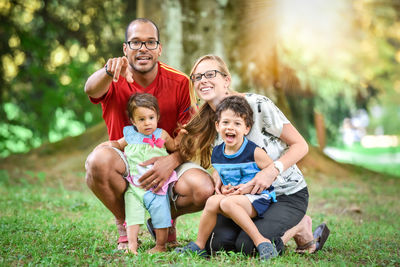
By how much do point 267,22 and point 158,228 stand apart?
20.6ft

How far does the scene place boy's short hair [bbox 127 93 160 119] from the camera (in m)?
3.58

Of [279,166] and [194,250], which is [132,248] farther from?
[279,166]

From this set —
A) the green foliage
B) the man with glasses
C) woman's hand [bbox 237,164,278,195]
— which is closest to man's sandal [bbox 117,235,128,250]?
the man with glasses

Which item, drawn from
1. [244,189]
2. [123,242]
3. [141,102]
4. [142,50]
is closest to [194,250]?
[244,189]

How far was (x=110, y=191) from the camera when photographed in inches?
142

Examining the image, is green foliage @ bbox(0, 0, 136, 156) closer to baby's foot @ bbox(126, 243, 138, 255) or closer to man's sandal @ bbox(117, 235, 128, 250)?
man's sandal @ bbox(117, 235, 128, 250)

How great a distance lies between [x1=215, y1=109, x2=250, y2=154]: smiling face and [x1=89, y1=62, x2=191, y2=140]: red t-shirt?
690 millimetres

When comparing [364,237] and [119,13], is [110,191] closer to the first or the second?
[364,237]

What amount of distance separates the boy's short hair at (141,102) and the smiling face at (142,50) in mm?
325

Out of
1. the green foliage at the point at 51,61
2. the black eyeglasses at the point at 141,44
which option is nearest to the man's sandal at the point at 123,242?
the black eyeglasses at the point at 141,44

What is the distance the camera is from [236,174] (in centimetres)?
337

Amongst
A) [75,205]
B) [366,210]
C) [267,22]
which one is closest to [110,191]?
[75,205]

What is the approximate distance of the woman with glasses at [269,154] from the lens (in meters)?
3.33

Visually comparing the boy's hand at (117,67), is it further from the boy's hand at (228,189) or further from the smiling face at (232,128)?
the boy's hand at (228,189)
